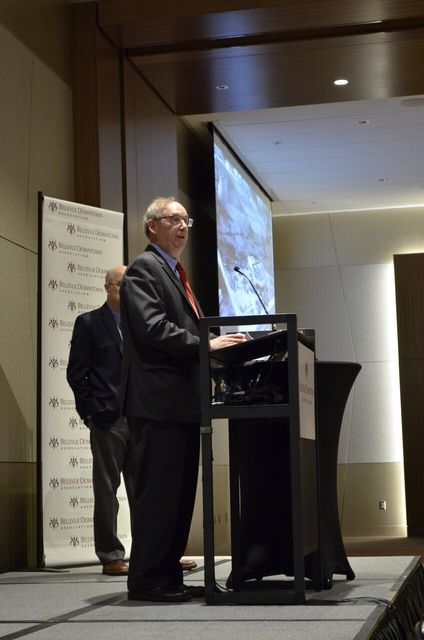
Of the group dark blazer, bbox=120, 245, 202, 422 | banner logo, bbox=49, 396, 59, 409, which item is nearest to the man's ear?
dark blazer, bbox=120, 245, 202, 422

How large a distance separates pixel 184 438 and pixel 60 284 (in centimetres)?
207

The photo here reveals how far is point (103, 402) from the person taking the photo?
4660 mm

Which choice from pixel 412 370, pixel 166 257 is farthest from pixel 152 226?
pixel 412 370

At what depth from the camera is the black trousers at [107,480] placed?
15.2 feet

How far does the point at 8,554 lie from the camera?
4.93 meters

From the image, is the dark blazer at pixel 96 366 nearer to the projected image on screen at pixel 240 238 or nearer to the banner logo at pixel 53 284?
the banner logo at pixel 53 284

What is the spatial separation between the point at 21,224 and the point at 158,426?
2344 mm

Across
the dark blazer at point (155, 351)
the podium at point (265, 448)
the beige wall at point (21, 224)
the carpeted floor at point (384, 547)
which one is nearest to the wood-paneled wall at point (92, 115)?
the beige wall at point (21, 224)

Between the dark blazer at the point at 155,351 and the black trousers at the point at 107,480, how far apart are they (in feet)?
4.61

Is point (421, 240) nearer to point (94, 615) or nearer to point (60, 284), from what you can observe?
point (60, 284)

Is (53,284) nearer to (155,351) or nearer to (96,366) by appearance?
(96,366)

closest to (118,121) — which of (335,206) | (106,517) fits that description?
(106,517)

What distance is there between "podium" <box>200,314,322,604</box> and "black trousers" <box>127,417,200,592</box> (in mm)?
162

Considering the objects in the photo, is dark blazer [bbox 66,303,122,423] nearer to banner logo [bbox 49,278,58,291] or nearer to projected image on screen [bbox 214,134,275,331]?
banner logo [bbox 49,278,58,291]
